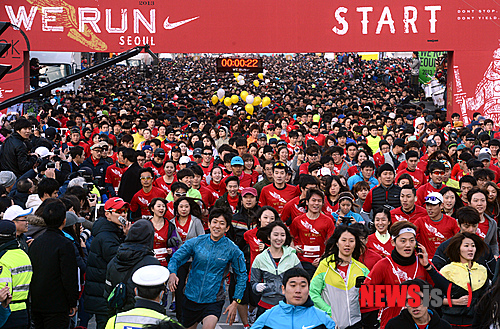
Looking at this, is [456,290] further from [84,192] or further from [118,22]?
[118,22]

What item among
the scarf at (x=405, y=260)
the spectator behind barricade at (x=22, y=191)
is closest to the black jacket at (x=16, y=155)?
the spectator behind barricade at (x=22, y=191)

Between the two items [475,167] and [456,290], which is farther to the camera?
[475,167]

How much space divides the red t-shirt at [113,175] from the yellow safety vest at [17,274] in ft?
18.1

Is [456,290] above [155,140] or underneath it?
underneath

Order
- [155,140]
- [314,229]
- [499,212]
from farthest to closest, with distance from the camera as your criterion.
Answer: [155,140] < [499,212] < [314,229]

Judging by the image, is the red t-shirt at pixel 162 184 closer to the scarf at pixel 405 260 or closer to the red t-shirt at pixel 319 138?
the scarf at pixel 405 260

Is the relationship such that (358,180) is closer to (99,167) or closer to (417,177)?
(417,177)

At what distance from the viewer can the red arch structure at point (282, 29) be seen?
66.8 feet

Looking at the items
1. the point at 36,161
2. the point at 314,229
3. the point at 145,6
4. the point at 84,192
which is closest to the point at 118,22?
the point at 145,6

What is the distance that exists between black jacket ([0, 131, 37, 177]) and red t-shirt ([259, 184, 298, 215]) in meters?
3.89

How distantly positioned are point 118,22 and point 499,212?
15.6 meters

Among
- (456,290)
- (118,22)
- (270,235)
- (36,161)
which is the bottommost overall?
(456,290)

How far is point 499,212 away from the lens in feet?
28.5

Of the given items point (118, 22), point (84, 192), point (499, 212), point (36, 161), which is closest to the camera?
point (84, 192)
